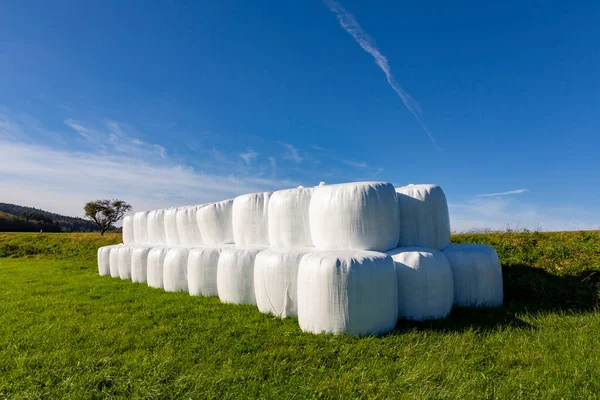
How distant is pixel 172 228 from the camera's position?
848 centimetres

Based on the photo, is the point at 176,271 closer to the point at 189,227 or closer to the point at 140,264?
the point at 189,227

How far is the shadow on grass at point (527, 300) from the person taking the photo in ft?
13.4

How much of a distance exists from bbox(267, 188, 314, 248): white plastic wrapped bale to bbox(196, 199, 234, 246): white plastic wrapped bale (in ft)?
6.02

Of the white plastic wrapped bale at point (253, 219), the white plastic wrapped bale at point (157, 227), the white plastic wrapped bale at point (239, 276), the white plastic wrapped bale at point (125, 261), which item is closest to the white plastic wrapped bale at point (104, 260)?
the white plastic wrapped bale at point (125, 261)

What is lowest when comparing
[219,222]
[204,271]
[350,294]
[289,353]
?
[289,353]

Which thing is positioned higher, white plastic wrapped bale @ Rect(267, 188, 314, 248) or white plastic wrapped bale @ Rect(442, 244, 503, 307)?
white plastic wrapped bale @ Rect(267, 188, 314, 248)

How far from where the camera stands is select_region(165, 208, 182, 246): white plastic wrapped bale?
329 inches

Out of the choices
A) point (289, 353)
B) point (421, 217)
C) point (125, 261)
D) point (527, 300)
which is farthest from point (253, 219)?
point (125, 261)

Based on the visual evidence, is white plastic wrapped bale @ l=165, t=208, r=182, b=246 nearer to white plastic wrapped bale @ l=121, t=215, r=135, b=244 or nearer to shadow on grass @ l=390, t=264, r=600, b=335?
white plastic wrapped bale @ l=121, t=215, r=135, b=244

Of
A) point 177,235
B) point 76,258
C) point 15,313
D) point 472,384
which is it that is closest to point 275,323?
point 472,384

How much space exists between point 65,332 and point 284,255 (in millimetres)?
2751

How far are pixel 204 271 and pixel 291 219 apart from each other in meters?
2.02

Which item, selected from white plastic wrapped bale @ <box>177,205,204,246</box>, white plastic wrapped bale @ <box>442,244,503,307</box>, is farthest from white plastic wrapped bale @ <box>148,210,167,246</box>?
white plastic wrapped bale @ <box>442,244,503,307</box>

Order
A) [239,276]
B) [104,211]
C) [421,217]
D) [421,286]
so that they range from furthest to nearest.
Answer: [104,211], [239,276], [421,217], [421,286]
